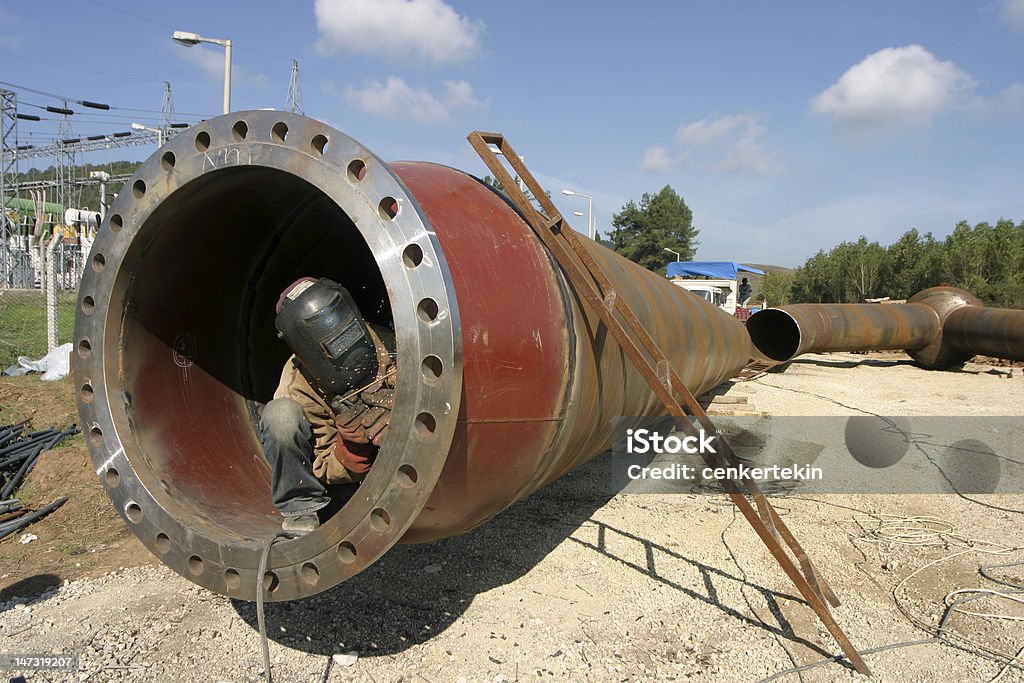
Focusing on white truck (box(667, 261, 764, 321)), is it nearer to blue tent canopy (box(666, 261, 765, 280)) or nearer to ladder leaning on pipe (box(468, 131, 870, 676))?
blue tent canopy (box(666, 261, 765, 280))

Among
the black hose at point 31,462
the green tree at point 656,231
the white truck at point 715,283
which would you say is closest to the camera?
the black hose at point 31,462

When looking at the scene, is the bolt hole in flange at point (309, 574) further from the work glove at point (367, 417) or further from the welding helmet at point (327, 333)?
the welding helmet at point (327, 333)

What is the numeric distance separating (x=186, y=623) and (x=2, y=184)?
27.8 m

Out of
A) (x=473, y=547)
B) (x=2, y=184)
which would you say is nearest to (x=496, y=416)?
(x=473, y=547)

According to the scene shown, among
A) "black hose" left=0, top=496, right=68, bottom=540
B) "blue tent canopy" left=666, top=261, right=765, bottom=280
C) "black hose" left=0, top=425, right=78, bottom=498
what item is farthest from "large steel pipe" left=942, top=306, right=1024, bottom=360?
"blue tent canopy" left=666, top=261, right=765, bottom=280

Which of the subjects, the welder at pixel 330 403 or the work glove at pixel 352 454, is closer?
the welder at pixel 330 403

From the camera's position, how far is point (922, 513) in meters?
4.32

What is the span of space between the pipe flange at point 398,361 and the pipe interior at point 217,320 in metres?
0.04

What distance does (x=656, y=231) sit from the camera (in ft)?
187

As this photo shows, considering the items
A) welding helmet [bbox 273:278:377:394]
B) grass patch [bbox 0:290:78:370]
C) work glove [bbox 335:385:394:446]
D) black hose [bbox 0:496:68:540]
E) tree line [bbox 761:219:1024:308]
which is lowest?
black hose [bbox 0:496:68:540]

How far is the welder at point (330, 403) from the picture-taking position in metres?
2.27

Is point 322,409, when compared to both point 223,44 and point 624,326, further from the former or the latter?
point 223,44

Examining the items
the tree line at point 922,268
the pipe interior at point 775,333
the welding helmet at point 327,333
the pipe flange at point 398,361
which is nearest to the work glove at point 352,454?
the welding helmet at point 327,333

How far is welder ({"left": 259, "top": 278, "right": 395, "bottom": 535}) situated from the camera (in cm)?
227
